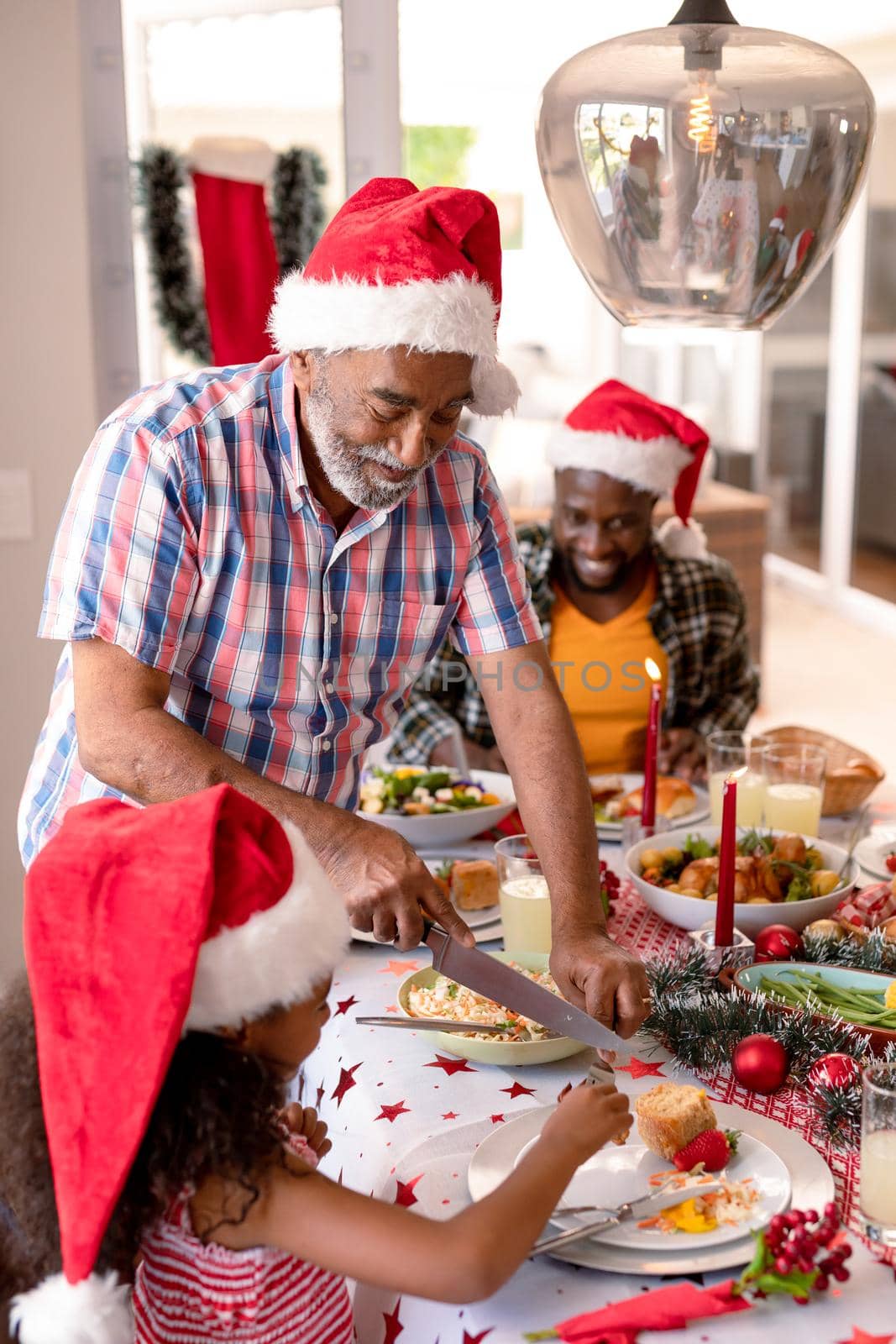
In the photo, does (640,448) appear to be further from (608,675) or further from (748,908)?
(748,908)

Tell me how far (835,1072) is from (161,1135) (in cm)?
63

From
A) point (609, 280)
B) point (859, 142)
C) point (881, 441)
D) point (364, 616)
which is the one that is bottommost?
point (881, 441)

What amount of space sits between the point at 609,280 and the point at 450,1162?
96cm

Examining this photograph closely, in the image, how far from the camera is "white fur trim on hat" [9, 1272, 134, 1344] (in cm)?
103

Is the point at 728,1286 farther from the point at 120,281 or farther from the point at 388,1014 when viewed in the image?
the point at 120,281

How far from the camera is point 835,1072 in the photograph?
4.09ft

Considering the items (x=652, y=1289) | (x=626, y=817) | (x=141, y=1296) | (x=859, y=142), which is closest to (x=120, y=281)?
(x=626, y=817)

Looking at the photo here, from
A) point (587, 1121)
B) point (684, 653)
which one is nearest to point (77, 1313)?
point (587, 1121)

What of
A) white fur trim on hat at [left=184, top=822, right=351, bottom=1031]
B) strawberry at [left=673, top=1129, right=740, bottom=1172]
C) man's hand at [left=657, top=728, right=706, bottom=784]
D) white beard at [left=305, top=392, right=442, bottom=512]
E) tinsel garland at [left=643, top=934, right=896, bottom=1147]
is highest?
white beard at [left=305, top=392, right=442, bottom=512]

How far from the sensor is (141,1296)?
1.19 m

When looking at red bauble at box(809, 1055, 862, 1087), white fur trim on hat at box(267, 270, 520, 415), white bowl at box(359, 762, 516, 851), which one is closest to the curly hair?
red bauble at box(809, 1055, 862, 1087)

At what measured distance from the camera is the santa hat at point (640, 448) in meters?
2.68

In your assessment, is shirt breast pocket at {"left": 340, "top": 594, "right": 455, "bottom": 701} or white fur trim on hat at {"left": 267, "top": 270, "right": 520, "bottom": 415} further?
shirt breast pocket at {"left": 340, "top": 594, "right": 455, "bottom": 701}

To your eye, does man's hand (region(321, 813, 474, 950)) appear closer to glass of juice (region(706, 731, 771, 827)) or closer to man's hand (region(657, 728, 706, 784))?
glass of juice (region(706, 731, 771, 827))
